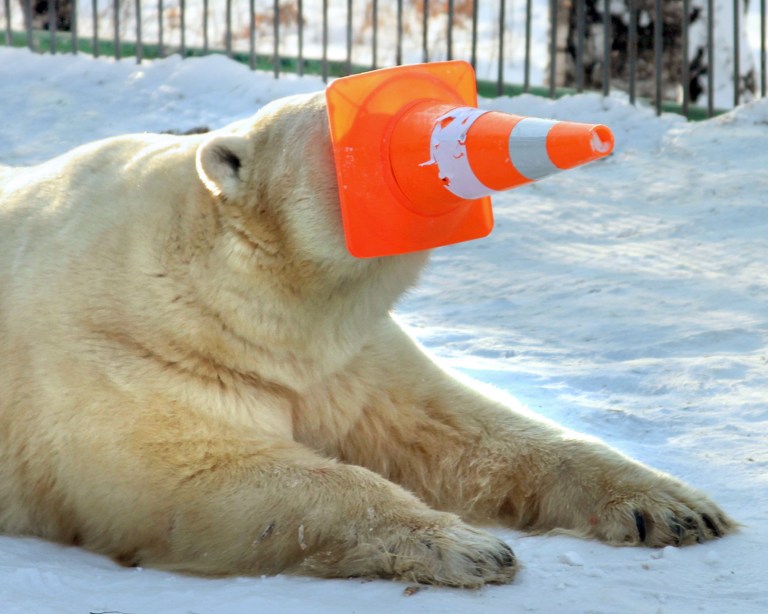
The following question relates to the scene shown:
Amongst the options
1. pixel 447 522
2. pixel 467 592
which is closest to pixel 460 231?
pixel 447 522

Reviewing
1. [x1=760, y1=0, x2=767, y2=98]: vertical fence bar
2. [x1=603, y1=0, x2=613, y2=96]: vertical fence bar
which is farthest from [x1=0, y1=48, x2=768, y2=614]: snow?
[x1=760, y1=0, x2=767, y2=98]: vertical fence bar

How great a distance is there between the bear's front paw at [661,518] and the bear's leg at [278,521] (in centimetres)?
37

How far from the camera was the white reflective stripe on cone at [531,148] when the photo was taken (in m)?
2.19

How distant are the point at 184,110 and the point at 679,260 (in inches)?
139

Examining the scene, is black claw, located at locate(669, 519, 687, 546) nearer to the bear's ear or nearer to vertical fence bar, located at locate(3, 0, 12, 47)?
the bear's ear

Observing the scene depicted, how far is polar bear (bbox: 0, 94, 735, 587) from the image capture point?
2.51 metres

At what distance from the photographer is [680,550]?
2.55 meters

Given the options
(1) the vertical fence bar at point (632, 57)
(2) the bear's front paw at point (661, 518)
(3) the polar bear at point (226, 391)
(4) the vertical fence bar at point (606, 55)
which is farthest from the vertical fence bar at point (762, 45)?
(2) the bear's front paw at point (661, 518)

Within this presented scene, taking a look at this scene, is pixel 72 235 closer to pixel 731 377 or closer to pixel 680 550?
pixel 680 550

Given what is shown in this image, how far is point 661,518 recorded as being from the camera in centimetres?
262

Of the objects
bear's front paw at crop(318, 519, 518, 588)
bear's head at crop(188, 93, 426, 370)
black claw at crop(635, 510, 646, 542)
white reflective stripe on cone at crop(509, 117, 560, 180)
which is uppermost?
white reflective stripe on cone at crop(509, 117, 560, 180)

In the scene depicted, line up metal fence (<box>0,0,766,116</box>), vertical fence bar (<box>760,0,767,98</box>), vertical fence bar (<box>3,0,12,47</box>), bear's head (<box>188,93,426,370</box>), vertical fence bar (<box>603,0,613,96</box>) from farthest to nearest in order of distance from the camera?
1. vertical fence bar (<box>3,0,12,47</box>)
2. metal fence (<box>0,0,766,116</box>)
3. vertical fence bar (<box>603,0,613,96</box>)
4. vertical fence bar (<box>760,0,767,98</box>)
5. bear's head (<box>188,93,426,370</box>)

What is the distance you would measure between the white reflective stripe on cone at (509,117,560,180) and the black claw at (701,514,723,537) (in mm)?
868

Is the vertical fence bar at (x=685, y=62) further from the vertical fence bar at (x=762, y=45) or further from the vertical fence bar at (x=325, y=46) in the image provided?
the vertical fence bar at (x=325, y=46)
